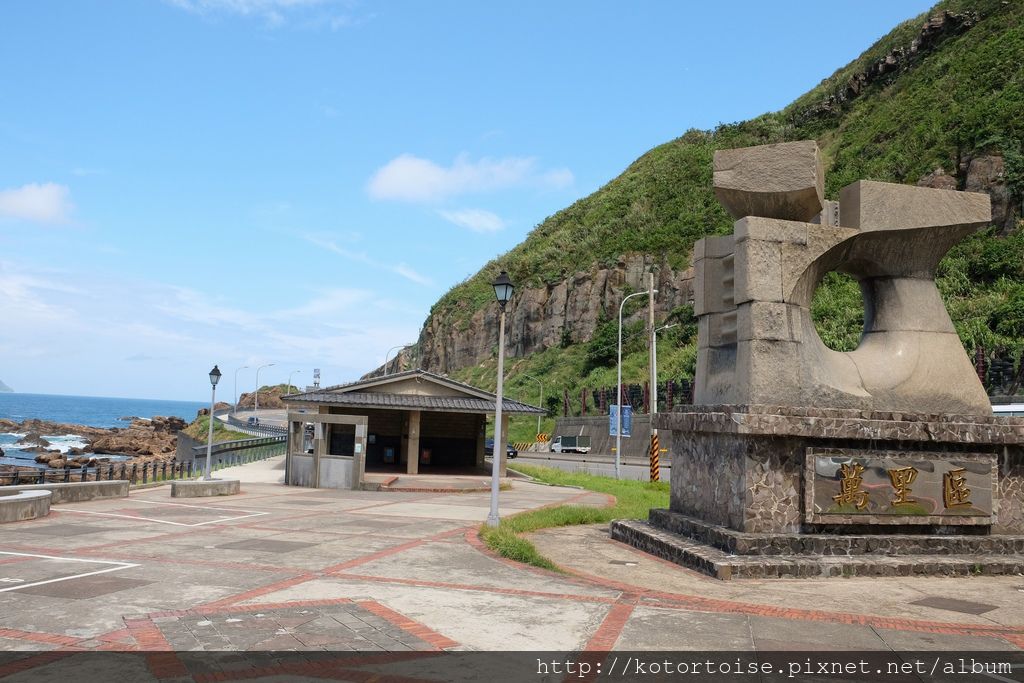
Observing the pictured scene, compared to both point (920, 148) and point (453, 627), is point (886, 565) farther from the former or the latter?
point (920, 148)

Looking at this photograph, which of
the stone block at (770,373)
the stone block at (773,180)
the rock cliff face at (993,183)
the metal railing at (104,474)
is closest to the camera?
the stone block at (770,373)

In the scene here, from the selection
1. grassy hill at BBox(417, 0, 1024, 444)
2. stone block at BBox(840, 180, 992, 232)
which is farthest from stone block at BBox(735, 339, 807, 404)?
grassy hill at BBox(417, 0, 1024, 444)

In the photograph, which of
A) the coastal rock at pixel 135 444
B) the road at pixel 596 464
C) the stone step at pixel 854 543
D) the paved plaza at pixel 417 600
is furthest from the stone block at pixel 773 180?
the coastal rock at pixel 135 444

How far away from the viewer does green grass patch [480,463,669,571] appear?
11602 mm

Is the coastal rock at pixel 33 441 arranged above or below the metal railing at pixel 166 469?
below

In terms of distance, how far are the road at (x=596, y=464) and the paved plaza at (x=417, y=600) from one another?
21920 millimetres

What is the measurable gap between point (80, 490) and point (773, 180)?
17.3 meters

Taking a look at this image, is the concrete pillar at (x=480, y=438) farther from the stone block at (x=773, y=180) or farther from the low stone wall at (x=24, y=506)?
the stone block at (x=773, y=180)

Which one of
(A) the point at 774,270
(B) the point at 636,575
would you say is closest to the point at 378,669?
(B) the point at 636,575

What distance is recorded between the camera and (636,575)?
34.9 feet

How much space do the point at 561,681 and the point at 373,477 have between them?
23.3 meters

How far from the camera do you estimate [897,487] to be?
11484 millimetres

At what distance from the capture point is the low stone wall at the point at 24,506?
575 inches

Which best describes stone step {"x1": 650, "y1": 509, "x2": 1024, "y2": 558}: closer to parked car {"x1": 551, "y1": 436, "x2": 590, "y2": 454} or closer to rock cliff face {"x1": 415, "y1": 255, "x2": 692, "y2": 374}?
parked car {"x1": 551, "y1": 436, "x2": 590, "y2": 454}
